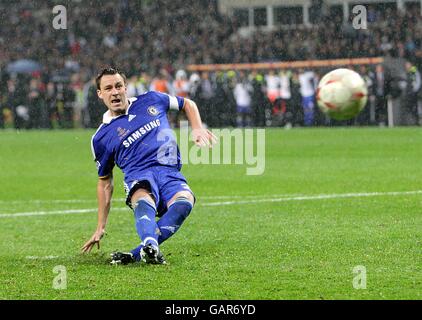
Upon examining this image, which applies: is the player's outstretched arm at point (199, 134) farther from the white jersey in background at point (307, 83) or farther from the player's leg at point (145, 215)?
the white jersey in background at point (307, 83)

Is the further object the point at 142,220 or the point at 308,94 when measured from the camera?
the point at 308,94

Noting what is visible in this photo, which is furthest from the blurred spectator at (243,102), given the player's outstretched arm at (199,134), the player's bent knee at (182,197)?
the player's bent knee at (182,197)

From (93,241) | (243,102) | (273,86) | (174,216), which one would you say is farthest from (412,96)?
(93,241)

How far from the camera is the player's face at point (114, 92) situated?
8828 millimetres

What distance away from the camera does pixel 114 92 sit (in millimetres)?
8891

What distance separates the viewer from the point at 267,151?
78.0 feet

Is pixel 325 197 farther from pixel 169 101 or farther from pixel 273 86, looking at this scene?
pixel 273 86

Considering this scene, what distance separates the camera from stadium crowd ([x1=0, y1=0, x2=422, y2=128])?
1400 inches

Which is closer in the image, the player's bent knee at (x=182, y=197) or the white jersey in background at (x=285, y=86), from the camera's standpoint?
the player's bent knee at (x=182, y=197)

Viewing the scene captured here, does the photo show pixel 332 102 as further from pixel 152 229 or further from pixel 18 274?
pixel 18 274

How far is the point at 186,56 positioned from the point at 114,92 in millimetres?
33951

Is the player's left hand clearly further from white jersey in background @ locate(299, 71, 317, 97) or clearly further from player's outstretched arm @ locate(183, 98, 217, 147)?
white jersey in background @ locate(299, 71, 317, 97)

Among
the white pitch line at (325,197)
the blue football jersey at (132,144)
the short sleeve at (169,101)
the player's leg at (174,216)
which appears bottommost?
the white pitch line at (325,197)
